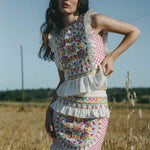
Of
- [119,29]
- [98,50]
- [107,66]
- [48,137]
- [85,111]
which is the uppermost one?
[119,29]

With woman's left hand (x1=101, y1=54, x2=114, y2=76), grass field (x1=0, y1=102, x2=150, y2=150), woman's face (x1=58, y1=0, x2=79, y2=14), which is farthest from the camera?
grass field (x1=0, y1=102, x2=150, y2=150)

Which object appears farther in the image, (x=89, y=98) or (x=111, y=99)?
(x=111, y=99)

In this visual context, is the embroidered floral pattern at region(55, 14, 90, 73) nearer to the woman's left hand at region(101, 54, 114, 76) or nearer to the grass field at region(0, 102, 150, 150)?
the woman's left hand at region(101, 54, 114, 76)

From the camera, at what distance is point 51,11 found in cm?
196

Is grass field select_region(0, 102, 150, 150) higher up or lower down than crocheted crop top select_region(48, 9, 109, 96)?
lower down

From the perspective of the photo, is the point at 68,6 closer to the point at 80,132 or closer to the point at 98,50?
the point at 98,50

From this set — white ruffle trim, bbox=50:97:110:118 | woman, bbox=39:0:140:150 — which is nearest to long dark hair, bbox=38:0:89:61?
woman, bbox=39:0:140:150

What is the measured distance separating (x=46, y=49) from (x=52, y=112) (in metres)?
0.55

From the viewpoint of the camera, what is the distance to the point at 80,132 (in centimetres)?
153

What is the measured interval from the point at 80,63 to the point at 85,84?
0.53ft

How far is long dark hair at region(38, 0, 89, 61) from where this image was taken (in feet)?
5.92

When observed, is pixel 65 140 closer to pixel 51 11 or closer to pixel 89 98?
pixel 89 98

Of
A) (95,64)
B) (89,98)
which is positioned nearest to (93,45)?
(95,64)

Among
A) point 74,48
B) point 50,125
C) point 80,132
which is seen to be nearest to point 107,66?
point 74,48
